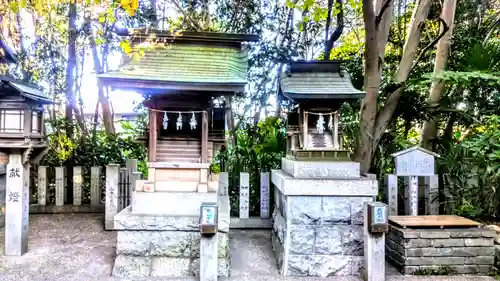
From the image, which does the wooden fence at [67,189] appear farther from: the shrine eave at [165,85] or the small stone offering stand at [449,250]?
the small stone offering stand at [449,250]

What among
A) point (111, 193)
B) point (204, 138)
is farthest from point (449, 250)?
point (111, 193)

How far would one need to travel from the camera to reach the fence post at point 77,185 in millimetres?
7355

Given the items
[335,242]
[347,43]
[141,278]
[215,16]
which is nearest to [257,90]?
[215,16]

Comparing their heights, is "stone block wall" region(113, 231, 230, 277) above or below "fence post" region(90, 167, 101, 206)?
below

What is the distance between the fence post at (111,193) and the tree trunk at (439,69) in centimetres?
665

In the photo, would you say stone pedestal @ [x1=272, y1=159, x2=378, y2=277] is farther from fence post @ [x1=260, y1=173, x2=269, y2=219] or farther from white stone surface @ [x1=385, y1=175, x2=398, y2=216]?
fence post @ [x1=260, y1=173, x2=269, y2=219]

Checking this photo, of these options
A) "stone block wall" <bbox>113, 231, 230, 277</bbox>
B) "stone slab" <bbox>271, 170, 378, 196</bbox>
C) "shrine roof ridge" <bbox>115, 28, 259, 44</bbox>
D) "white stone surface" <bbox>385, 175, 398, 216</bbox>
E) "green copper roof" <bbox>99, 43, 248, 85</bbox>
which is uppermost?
"shrine roof ridge" <bbox>115, 28, 259, 44</bbox>

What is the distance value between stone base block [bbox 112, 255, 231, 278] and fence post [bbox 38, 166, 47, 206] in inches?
155

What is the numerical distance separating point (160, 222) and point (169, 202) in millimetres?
353

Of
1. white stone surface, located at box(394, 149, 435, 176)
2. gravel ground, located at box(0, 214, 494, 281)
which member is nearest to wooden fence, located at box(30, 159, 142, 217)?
gravel ground, located at box(0, 214, 494, 281)

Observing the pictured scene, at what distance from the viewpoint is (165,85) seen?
4523 mm

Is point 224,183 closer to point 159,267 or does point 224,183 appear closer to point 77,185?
point 159,267

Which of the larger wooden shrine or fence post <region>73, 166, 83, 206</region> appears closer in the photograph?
the larger wooden shrine

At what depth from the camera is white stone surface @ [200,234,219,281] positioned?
4262mm
